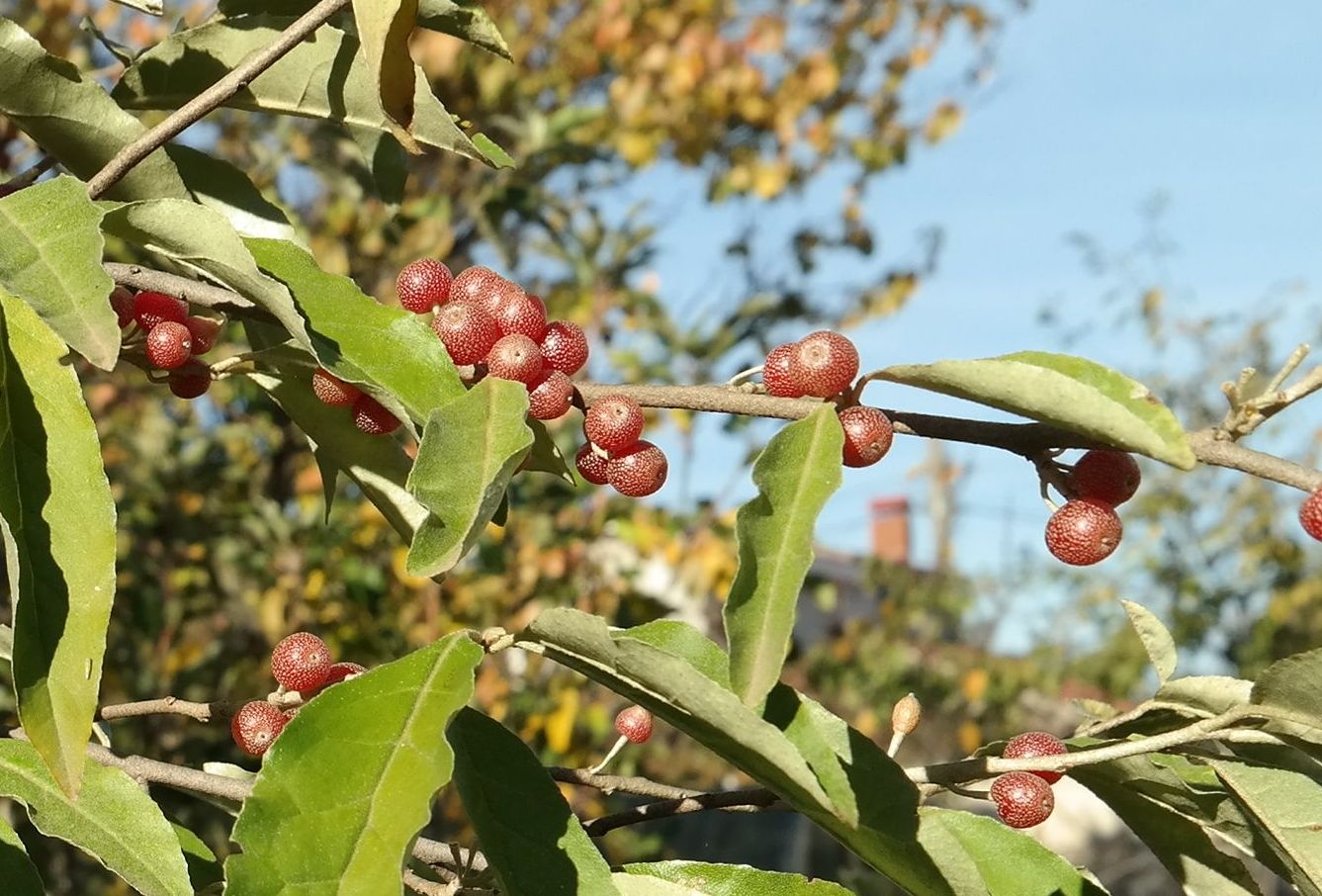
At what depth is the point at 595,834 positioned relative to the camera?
1268 millimetres

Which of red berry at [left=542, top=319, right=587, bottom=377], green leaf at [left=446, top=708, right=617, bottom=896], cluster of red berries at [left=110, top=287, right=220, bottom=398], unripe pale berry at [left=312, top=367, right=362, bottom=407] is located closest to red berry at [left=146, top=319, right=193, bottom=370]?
cluster of red berries at [left=110, top=287, right=220, bottom=398]

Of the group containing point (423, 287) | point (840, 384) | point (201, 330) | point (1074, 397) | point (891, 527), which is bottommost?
point (891, 527)

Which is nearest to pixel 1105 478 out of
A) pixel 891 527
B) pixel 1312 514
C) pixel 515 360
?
pixel 1312 514

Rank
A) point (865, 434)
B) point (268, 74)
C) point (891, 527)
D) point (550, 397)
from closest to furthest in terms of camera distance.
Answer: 1. point (865, 434)
2. point (550, 397)
3. point (268, 74)
4. point (891, 527)

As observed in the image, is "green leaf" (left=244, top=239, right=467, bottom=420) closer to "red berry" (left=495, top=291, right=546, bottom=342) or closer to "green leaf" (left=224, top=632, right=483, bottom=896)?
"red berry" (left=495, top=291, right=546, bottom=342)

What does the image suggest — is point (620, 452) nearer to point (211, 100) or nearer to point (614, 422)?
point (614, 422)

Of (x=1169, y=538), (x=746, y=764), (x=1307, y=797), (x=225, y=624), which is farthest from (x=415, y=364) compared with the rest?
(x=1169, y=538)

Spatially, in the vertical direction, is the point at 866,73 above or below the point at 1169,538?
above

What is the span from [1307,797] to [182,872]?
3.06 ft

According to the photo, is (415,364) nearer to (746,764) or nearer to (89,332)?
(89,332)

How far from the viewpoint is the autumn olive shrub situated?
0.90m

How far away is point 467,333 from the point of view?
1180 millimetres

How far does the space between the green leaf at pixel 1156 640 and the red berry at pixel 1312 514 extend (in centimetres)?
30

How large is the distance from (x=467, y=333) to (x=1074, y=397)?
540 millimetres
